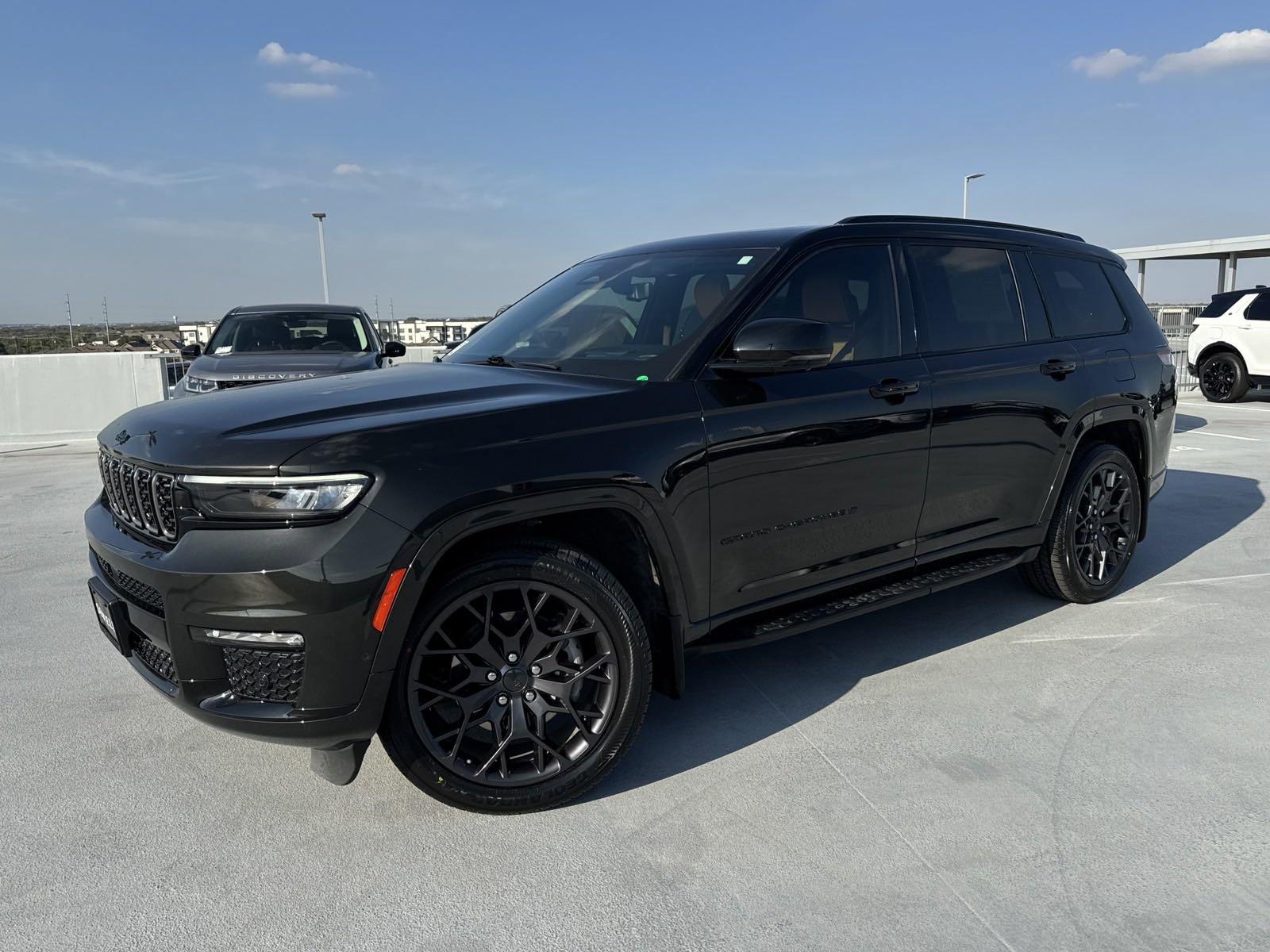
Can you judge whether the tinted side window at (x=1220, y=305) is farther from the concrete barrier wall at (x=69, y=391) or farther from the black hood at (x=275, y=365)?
the concrete barrier wall at (x=69, y=391)

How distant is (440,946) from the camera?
2.36 metres

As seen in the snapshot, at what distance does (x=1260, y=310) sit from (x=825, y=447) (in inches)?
555

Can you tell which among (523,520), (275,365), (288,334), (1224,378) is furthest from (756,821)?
(1224,378)

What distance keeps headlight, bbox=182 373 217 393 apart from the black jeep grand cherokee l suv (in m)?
5.47

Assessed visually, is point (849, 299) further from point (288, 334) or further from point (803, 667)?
point (288, 334)

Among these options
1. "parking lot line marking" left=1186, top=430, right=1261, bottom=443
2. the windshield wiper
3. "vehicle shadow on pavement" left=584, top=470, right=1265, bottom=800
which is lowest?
"vehicle shadow on pavement" left=584, top=470, right=1265, bottom=800

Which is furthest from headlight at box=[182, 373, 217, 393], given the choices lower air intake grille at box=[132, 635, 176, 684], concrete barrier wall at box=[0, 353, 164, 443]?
lower air intake grille at box=[132, 635, 176, 684]

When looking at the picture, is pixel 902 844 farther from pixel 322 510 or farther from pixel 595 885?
pixel 322 510

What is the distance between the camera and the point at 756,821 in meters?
2.92

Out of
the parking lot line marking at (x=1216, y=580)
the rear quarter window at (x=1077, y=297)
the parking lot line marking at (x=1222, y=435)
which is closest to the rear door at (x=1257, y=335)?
the parking lot line marking at (x=1222, y=435)

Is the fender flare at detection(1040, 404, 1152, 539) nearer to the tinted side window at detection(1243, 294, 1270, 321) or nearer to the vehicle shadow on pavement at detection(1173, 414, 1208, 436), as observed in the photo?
the vehicle shadow on pavement at detection(1173, 414, 1208, 436)

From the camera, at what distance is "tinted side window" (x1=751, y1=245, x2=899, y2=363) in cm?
365

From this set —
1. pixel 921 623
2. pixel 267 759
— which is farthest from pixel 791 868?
pixel 921 623

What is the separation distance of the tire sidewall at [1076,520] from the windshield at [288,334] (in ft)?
24.1
